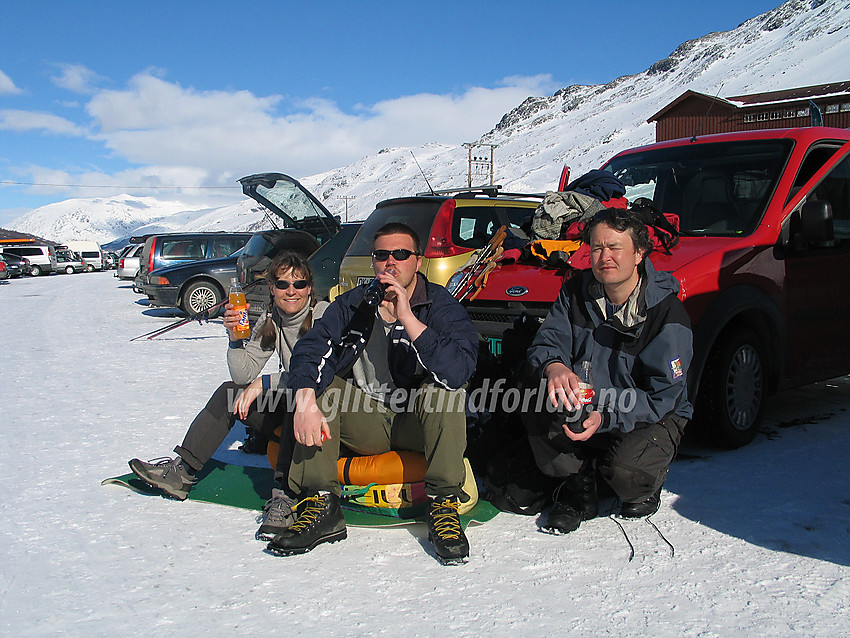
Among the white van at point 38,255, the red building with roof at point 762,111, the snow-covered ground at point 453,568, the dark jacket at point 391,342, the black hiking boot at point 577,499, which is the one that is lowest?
the snow-covered ground at point 453,568

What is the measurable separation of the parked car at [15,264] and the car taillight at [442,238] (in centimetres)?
3449

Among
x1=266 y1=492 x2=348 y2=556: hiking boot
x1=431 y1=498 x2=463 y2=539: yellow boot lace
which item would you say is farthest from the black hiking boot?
x1=266 y1=492 x2=348 y2=556: hiking boot

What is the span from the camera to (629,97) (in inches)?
5354

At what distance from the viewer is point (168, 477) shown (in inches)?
144

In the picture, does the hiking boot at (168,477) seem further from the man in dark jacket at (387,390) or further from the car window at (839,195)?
the car window at (839,195)

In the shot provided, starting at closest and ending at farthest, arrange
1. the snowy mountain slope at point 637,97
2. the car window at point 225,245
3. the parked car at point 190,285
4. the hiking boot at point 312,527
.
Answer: the hiking boot at point 312,527 → the parked car at point 190,285 → the car window at point 225,245 → the snowy mountain slope at point 637,97

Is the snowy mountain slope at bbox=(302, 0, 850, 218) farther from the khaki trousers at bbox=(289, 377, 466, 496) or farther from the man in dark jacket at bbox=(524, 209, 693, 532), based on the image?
the khaki trousers at bbox=(289, 377, 466, 496)

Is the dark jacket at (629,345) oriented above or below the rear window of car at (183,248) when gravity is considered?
below

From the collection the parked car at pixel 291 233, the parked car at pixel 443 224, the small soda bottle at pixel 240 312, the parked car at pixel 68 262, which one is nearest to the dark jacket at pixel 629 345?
the small soda bottle at pixel 240 312

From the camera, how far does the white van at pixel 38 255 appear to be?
37375 mm

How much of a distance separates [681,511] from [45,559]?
304 cm

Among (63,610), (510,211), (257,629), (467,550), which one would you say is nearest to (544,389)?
(467,550)

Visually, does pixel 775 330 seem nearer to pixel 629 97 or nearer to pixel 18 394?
pixel 18 394

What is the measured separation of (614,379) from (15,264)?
39065 millimetres
